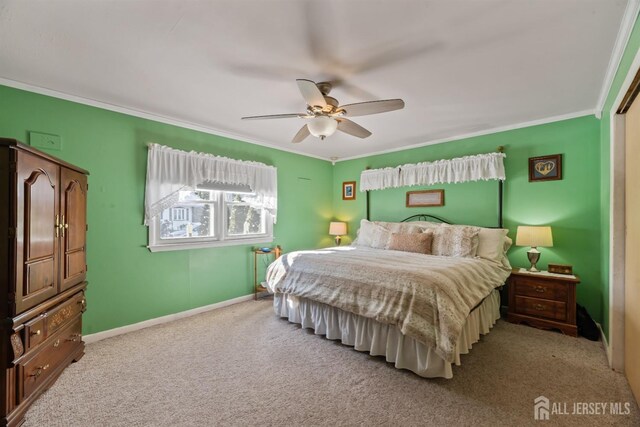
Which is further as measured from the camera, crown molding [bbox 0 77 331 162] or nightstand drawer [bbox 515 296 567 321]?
nightstand drawer [bbox 515 296 567 321]

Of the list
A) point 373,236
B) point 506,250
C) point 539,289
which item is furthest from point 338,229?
point 539,289

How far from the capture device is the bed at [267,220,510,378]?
7.02ft

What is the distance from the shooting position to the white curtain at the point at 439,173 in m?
3.69

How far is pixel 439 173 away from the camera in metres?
4.18

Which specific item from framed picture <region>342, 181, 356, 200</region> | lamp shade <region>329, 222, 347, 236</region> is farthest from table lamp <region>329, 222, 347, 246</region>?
framed picture <region>342, 181, 356, 200</region>

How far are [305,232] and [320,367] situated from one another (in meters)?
2.93

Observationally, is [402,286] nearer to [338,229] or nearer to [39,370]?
[39,370]

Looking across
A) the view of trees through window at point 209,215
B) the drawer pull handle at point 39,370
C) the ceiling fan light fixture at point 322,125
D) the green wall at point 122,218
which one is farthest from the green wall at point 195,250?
the ceiling fan light fixture at point 322,125

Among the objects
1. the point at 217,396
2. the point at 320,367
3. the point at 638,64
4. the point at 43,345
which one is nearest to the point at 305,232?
the point at 320,367

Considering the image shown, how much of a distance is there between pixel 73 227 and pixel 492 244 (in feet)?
14.0

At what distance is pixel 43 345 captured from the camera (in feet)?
6.43

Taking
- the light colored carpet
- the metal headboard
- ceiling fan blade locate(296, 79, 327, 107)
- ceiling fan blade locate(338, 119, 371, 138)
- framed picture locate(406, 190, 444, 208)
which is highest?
ceiling fan blade locate(296, 79, 327, 107)

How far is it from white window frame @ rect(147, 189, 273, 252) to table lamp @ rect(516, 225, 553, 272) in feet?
11.1

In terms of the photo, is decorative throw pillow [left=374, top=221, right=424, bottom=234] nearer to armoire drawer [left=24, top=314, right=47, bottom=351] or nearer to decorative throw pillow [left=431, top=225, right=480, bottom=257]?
decorative throw pillow [left=431, top=225, right=480, bottom=257]
